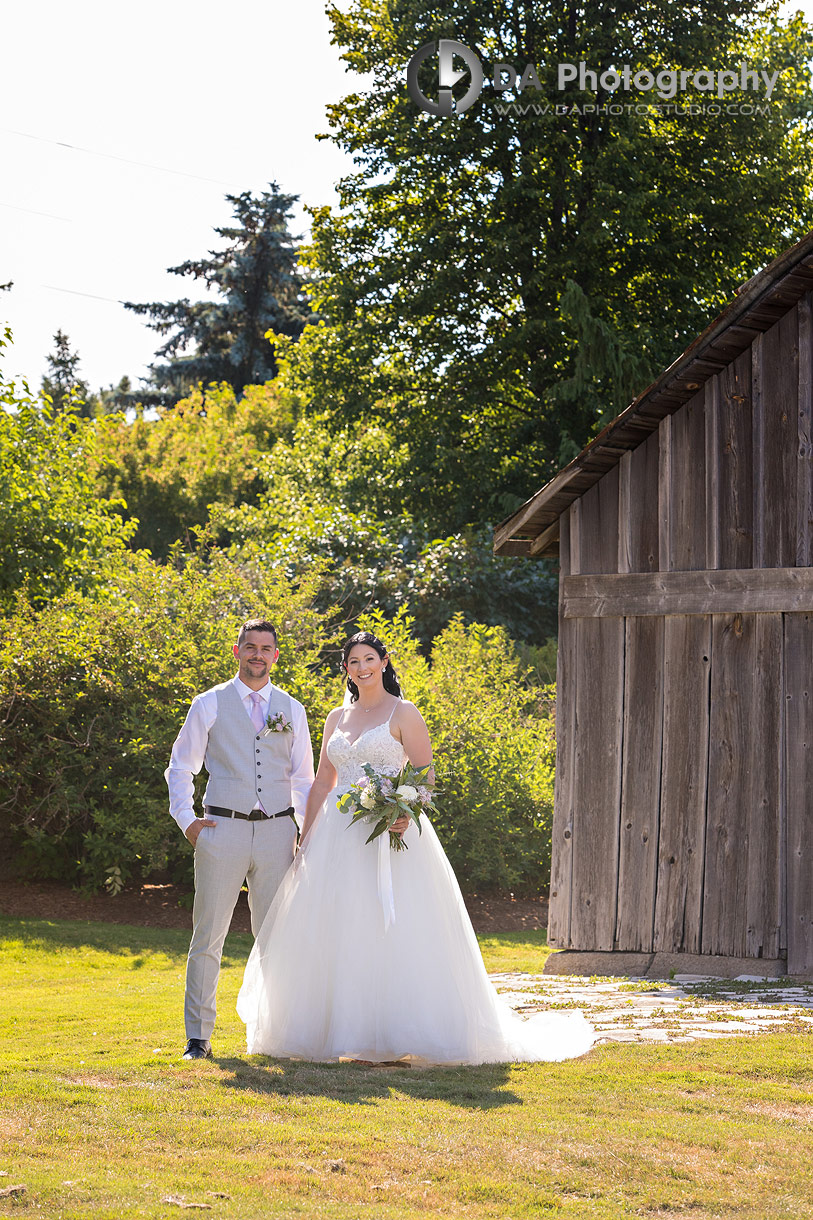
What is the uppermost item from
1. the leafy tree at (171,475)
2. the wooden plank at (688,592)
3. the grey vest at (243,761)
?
the leafy tree at (171,475)

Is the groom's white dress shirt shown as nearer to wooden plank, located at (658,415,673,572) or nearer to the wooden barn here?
the wooden barn

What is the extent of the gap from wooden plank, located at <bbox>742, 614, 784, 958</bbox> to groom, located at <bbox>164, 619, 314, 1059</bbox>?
368cm

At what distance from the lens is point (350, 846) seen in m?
6.54

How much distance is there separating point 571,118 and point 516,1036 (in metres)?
18.7

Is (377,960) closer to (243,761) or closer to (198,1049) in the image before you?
(198,1049)

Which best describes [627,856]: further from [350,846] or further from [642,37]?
[642,37]

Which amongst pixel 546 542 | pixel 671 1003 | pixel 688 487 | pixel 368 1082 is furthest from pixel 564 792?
pixel 368 1082

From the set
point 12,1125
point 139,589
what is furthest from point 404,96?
point 12,1125

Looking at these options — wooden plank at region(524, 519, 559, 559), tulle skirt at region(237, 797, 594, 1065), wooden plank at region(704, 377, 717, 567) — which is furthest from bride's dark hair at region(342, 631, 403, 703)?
wooden plank at region(524, 519, 559, 559)

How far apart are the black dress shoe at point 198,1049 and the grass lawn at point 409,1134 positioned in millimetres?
102

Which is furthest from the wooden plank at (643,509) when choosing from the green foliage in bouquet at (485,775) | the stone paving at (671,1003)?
the green foliage in bouquet at (485,775)

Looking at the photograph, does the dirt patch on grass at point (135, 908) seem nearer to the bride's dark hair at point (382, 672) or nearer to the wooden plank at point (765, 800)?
the wooden plank at point (765, 800)

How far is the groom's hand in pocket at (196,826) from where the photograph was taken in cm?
631

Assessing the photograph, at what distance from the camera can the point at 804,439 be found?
8.83 m
